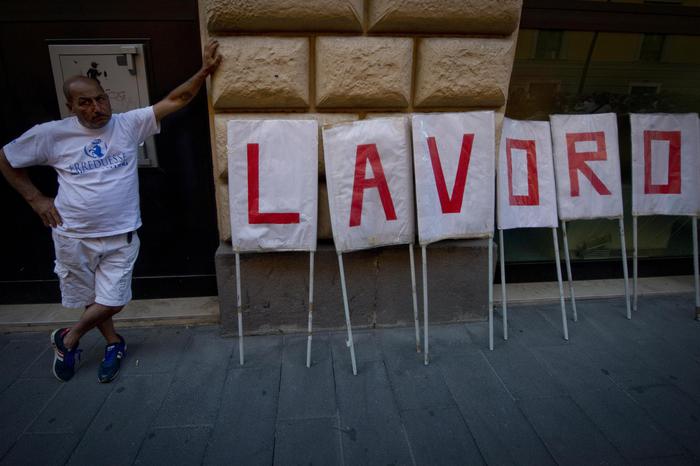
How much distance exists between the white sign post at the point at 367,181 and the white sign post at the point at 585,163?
1.32 meters

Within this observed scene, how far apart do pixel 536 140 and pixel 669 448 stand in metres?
2.11

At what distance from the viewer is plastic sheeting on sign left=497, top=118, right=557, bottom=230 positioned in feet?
9.48

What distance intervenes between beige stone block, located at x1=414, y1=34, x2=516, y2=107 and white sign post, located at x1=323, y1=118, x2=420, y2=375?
15.2 inches

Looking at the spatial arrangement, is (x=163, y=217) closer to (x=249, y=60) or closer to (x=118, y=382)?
(x=118, y=382)

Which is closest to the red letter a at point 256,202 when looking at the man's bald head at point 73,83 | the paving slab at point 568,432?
the man's bald head at point 73,83

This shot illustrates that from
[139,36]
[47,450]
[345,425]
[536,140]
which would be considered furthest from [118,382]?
[536,140]

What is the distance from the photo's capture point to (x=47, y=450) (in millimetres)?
2029

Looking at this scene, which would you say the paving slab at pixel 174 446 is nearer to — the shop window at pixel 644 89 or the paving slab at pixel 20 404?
the paving slab at pixel 20 404

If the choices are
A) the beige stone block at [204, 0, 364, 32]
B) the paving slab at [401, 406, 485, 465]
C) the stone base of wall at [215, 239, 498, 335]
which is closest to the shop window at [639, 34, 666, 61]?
the stone base of wall at [215, 239, 498, 335]

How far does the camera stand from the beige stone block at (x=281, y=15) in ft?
7.77

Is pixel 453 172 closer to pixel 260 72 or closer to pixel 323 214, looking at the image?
pixel 323 214

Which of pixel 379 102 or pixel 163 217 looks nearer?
pixel 379 102

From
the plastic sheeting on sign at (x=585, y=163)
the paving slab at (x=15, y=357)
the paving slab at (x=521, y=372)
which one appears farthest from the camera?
the plastic sheeting on sign at (x=585, y=163)

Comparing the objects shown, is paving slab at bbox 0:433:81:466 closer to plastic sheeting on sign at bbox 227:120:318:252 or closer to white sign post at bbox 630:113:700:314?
plastic sheeting on sign at bbox 227:120:318:252
